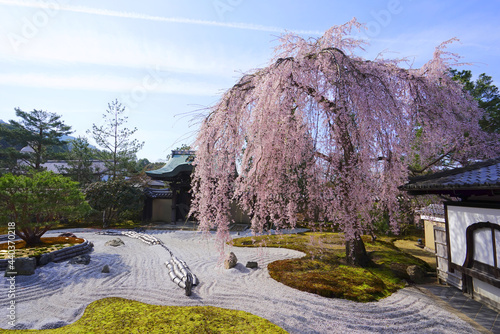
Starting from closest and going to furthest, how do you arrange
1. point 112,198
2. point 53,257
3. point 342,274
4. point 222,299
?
point 222,299
point 342,274
point 53,257
point 112,198

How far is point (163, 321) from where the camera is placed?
15.2ft

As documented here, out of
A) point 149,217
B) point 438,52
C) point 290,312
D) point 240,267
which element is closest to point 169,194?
point 149,217

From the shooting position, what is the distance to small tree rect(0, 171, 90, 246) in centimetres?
870

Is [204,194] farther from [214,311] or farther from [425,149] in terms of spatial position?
[425,149]

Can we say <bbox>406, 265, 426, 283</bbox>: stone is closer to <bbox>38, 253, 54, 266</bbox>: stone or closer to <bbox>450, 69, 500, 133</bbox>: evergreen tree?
<bbox>450, 69, 500, 133</bbox>: evergreen tree

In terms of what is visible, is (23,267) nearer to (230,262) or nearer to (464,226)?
(230,262)

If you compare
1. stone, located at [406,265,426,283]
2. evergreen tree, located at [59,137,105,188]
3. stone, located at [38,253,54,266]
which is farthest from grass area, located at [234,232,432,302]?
evergreen tree, located at [59,137,105,188]

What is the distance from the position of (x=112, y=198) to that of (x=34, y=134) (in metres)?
13.7

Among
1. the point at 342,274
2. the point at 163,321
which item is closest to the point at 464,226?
the point at 342,274

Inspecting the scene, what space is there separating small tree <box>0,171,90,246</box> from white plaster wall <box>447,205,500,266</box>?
1282cm

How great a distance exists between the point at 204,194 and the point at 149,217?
17429mm

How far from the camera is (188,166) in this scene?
1745 cm

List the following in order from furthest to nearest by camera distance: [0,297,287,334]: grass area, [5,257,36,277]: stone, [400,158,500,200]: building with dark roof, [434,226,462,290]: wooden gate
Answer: [5,257,36,277]: stone, [434,226,462,290]: wooden gate, [400,158,500,200]: building with dark roof, [0,297,287,334]: grass area

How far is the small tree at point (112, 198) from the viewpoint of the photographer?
1830 centimetres
